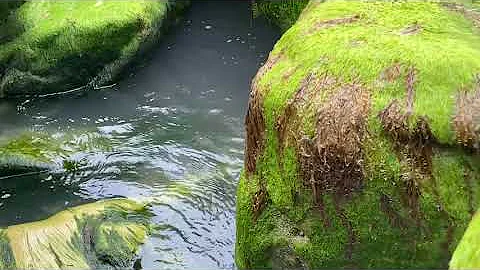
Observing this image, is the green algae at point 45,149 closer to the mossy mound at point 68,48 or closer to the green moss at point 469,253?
the mossy mound at point 68,48

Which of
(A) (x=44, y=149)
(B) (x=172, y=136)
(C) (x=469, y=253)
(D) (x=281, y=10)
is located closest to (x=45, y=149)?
(A) (x=44, y=149)

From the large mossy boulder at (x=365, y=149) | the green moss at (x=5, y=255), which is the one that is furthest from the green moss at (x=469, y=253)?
the green moss at (x=5, y=255)

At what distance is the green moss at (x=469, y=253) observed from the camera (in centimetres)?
261

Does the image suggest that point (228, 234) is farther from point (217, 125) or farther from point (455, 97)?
point (455, 97)

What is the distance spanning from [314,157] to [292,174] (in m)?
0.25

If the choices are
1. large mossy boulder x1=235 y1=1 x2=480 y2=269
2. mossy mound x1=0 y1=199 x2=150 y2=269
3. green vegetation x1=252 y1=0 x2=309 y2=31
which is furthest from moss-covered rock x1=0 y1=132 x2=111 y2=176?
green vegetation x1=252 y1=0 x2=309 y2=31

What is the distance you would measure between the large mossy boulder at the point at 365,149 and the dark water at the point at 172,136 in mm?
1243

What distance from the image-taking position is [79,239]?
17.3ft

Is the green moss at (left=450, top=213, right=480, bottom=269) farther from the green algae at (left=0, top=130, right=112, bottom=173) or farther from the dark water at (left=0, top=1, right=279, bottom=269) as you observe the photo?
the green algae at (left=0, top=130, right=112, bottom=173)

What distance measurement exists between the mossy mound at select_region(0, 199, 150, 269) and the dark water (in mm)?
222

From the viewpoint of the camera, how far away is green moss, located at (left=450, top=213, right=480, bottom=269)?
2611 mm

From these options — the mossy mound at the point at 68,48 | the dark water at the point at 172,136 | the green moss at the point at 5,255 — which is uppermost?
the mossy mound at the point at 68,48

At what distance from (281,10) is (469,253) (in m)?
Answer: 6.86

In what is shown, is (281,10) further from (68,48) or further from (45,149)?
(45,149)
